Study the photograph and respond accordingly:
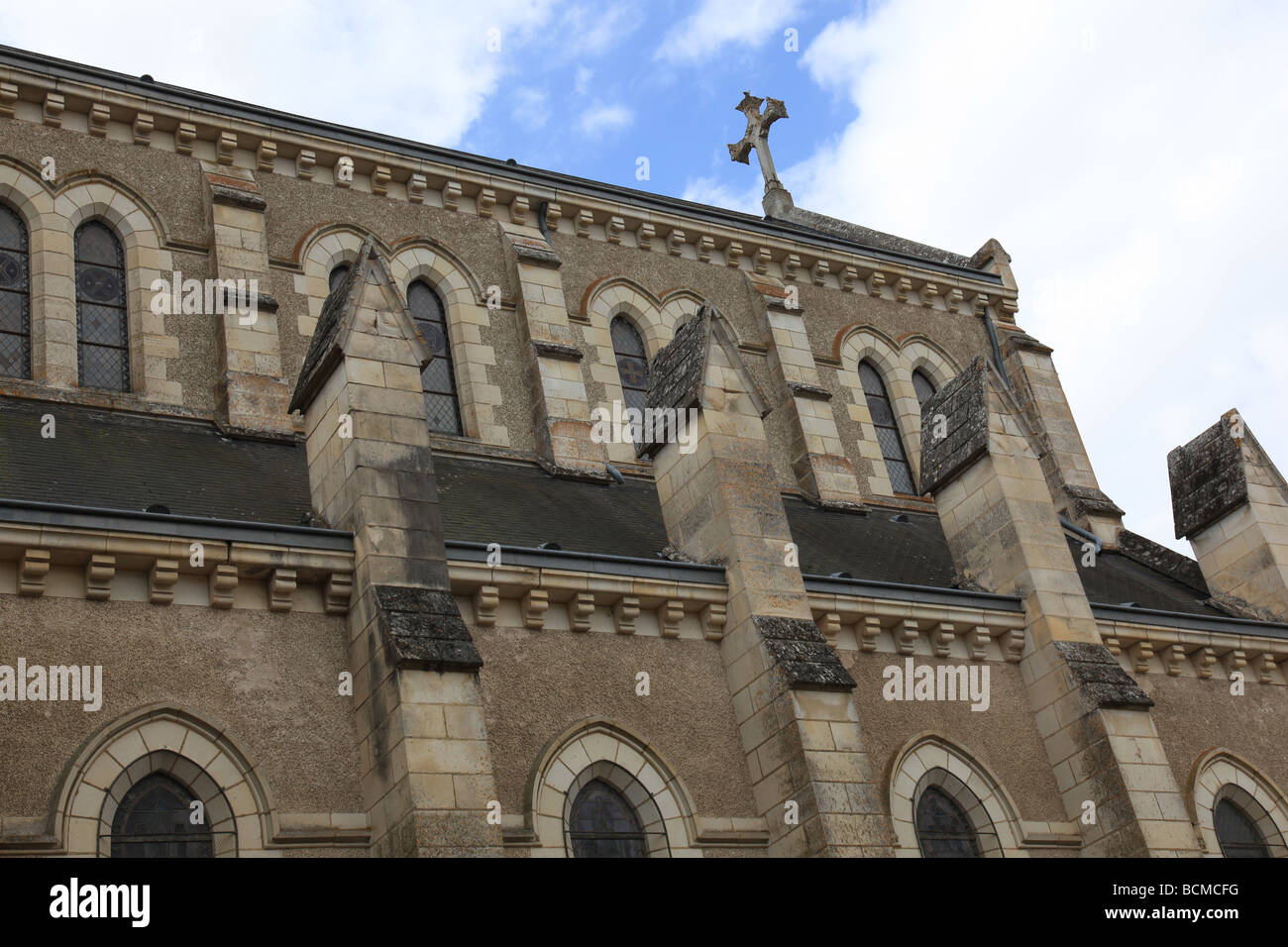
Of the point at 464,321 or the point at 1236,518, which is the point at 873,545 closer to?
Result: the point at 1236,518

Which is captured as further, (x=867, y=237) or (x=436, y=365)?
(x=867, y=237)

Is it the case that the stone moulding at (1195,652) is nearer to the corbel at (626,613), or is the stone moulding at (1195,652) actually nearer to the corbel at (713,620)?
the corbel at (713,620)

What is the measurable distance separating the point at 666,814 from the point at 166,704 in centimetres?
449

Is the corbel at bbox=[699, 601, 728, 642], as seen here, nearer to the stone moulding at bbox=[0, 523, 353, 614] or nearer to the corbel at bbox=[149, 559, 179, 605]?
the stone moulding at bbox=[0, 523, 353, 614]

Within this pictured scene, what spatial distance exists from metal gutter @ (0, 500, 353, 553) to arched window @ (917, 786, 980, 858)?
643cm

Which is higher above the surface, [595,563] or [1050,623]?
[595,563]

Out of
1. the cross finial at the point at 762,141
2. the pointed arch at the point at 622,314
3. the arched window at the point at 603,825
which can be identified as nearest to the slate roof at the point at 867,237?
the cross finial at the point at 762,141

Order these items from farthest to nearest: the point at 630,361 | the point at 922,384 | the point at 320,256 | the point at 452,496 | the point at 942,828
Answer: the point at 922,384
the point at 630,361
the point at 320,256
the point at 452,496
the point at 942,828

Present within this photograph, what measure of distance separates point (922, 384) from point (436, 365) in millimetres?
8586

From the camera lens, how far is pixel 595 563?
13.5 metres

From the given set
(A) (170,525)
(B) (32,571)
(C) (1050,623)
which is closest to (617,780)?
(A) (170,525)
